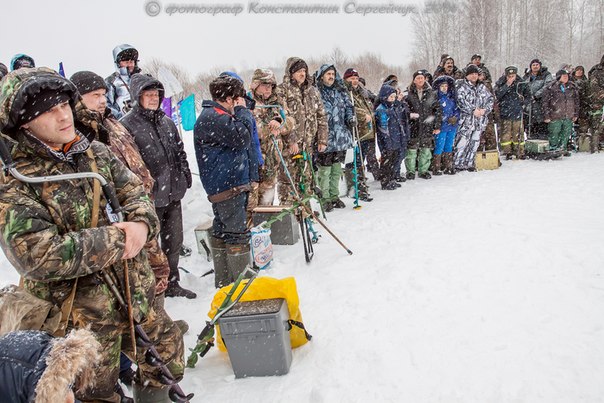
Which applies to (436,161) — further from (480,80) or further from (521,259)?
(521,259)

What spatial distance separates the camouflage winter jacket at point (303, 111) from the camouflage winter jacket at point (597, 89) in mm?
7350

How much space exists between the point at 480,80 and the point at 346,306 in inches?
286

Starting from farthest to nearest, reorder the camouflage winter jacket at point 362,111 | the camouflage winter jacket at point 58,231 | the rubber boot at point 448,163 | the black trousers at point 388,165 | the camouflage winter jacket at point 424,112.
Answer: the rubber boot at point 448,163, the camouflage winter jacket at point 424,112, the black trousers at point 388,165, the camouflage winter jacket at point 362,111, the camouflage winter jacket at point 58,231

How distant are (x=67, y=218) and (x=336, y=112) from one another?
5440 millimetres

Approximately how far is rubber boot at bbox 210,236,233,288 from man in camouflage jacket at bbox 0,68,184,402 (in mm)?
2059

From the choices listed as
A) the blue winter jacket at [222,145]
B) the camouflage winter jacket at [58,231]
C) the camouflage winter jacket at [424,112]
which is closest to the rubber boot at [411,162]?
the camouflage winter jacket at [424,112]

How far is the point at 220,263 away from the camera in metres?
4.11

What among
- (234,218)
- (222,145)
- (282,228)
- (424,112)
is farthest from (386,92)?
(234,218)

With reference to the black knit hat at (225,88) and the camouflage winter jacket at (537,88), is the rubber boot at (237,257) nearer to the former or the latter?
the black knit hat at (225,88)

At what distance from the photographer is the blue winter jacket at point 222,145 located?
3586 mm

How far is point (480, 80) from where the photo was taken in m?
8.61

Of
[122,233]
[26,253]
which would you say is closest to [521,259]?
[122,233]

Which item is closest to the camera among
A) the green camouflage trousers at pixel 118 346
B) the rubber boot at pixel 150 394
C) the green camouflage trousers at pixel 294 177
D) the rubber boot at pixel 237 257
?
the green camouflage trousers at pixel 118 346

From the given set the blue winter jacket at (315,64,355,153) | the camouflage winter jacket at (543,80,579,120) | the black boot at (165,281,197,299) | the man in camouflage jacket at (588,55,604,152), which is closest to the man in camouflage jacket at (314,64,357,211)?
the blue winter jacket at (315,64,355,153)
